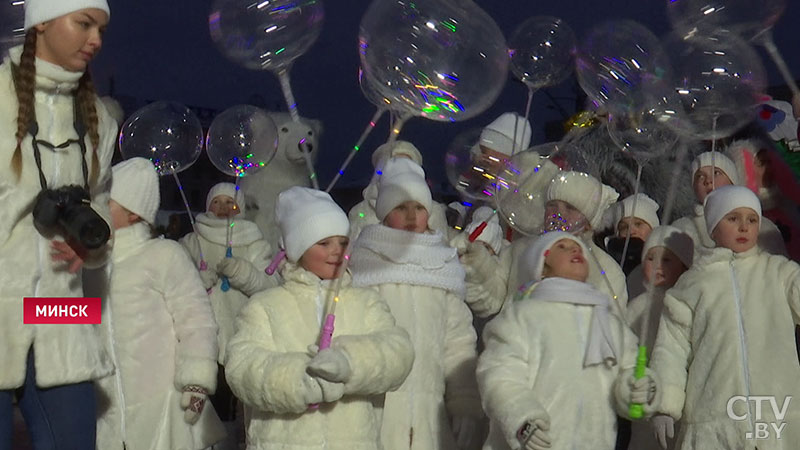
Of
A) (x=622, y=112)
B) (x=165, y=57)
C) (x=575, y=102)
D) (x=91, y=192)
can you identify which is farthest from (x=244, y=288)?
(x=165, y=57)

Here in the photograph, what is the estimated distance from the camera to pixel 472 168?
6.87m

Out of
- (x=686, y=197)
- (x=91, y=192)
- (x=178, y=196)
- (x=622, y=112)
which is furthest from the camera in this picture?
(x=178, y=196)

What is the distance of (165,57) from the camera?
74.6ft

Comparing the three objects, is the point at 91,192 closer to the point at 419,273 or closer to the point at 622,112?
the point at 419,273

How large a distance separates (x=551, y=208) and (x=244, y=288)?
3.04 metres

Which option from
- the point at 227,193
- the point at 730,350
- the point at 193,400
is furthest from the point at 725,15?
the point at 227,193

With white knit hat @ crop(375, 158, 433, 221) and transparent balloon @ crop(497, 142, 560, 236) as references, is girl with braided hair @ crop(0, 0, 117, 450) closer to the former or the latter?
white knit hat @ crop(375, 158, 433, 221)

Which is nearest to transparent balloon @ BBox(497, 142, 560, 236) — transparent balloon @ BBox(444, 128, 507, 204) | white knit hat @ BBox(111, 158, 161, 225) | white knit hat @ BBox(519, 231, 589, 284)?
transparent balloon @ BBox(444, 128, 507, 204)

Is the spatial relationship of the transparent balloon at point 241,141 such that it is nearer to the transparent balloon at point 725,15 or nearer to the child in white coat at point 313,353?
the transparent balloon at point 725,15

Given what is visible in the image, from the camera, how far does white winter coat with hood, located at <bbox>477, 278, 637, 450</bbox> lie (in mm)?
5090

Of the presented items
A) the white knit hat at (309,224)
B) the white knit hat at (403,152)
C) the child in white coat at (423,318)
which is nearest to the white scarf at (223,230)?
the white knit hat at (403,152)

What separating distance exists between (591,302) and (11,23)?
2510 millimetres

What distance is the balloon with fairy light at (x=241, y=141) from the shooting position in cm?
821
